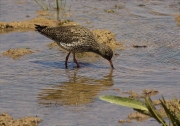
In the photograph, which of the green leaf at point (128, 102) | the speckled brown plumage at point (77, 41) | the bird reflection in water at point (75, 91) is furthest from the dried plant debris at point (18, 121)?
the speckled brown plumage at point (77, 41)

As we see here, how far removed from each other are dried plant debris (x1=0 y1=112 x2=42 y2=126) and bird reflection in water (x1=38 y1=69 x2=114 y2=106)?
0.91 meters

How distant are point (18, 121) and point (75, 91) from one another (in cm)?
194

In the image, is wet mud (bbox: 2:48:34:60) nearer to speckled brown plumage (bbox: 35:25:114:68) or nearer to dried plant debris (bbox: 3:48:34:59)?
dried plant debris (bbox: 3:48:34:59)

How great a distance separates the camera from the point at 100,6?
16.1 meters

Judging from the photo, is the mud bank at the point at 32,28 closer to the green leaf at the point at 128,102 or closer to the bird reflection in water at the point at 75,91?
the bird reflection in water at the point at 75,91

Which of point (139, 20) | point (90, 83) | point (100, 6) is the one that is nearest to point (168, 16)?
point (139, 20)

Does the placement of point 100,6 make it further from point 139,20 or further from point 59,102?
point 59,102

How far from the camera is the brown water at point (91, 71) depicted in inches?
300

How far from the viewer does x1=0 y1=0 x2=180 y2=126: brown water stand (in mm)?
7629

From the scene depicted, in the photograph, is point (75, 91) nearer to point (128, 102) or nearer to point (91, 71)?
point (91, 71)

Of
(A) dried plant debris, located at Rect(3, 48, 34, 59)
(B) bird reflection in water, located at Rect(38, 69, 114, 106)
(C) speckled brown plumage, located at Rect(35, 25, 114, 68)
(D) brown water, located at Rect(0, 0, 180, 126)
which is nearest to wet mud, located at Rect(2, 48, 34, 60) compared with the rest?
(A) dried plant debris, located at Rect(3, 48, 34, 59)

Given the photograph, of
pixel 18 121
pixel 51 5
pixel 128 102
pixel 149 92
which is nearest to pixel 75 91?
pixel 149 92

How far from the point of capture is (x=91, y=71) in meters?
10.2

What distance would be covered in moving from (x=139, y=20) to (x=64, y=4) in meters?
2.67
